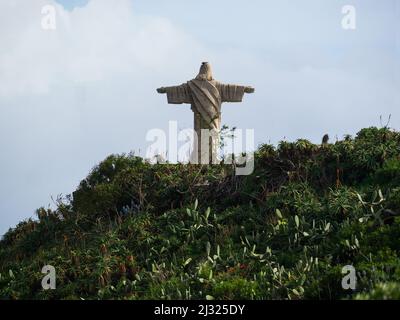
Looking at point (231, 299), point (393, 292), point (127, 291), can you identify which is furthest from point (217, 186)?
point (393, 292)

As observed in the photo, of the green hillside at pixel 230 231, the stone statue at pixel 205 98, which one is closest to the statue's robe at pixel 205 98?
the stone statue at pixel 205 98

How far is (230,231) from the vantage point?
14.8 m

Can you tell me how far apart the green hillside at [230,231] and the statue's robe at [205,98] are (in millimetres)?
2342

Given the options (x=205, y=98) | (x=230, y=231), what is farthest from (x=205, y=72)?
(x=230, y=231)

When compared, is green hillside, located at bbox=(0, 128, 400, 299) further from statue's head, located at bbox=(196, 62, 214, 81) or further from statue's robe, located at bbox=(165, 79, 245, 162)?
statue's head, located at bbox=(196, 62, 214, 81)

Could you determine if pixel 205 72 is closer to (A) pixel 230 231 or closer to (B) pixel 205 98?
(B) pixel 205 98

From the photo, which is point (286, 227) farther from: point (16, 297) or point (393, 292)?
point (393, 292)

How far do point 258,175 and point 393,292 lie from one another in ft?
27.5

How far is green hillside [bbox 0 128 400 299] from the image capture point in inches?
481

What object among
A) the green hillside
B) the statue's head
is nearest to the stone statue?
the statue's head

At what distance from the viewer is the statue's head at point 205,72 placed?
2134 centimetres

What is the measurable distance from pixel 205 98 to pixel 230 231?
264 inches

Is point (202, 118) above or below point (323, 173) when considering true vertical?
above

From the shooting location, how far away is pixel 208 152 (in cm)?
2009
